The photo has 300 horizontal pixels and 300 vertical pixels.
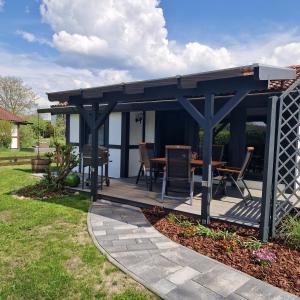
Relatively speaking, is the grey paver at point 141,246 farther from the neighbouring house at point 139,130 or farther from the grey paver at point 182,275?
the neighbouring house at point 139,130

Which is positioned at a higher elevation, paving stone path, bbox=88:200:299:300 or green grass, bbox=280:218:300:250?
green grass, bbox=280:218:300:250

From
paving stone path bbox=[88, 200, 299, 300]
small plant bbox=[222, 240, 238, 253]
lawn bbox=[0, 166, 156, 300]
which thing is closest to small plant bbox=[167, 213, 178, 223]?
paving stone path bbox=[88, 200, 299, 300]

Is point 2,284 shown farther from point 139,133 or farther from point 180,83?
point 139,133

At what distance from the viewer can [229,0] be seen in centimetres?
796

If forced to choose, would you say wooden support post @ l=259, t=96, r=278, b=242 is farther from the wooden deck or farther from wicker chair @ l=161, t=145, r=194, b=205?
wicker chair @ l=161, t=145, r=194, b=205

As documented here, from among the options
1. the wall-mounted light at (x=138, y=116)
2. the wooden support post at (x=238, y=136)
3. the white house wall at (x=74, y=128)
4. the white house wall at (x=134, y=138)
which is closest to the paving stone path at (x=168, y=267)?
the wooden support post at (x=238, y=136)

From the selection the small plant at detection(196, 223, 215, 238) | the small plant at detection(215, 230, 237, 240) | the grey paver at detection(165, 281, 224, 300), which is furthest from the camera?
the small plant at detection(196, 223, 215, 238)

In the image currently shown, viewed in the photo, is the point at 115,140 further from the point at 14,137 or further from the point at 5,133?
the point at 14,137

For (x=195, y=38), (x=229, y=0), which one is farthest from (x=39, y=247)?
(x=195, y=38)

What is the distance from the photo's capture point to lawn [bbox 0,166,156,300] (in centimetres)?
279

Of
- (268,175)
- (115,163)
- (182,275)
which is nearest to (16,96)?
(115,163)

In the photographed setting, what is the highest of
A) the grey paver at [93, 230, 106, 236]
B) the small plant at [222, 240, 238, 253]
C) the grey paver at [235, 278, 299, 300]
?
the small plant at [222, 240, 238, 253]

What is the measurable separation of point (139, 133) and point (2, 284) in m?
6.88

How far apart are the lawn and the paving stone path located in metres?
0.17
